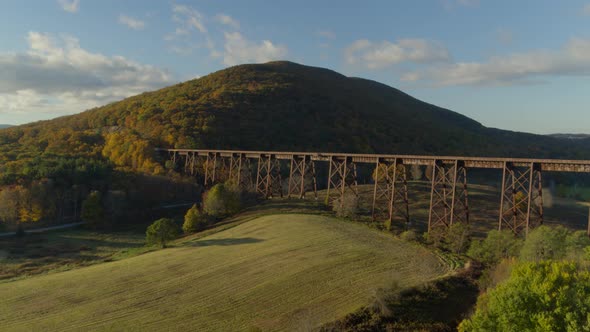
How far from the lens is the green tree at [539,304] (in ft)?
43.0

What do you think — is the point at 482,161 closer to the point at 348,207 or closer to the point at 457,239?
the point at 457,239

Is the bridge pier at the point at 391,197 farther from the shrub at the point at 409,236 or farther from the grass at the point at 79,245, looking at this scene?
the grass at the point at 79,245

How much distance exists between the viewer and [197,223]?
40.3 m

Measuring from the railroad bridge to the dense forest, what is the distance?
801 cm

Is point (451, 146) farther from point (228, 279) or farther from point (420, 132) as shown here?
point (228, 279)

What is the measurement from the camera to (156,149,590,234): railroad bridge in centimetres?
2706

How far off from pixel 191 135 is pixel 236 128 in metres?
11.4

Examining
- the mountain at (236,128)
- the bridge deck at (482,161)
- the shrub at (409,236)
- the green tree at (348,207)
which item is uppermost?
the mountain at (236,128)

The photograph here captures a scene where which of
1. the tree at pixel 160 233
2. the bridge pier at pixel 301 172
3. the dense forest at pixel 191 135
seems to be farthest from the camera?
the dense forest at pixel 191 135

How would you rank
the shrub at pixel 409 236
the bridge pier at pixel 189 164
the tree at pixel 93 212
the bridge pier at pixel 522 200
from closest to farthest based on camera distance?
1. the bridge pier at pixel 522 200
2. the shrub at pixel 409 236
3. the tree at pixel 93 212
4. the bridge pier at pixel 189 164

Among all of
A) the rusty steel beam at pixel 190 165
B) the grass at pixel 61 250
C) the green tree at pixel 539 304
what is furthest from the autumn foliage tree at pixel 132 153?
the green tree at pixel 539 304

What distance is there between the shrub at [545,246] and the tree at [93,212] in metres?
43.3

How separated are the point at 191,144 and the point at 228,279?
175 feet

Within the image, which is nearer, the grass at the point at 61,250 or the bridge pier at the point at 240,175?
the grass at the point at 61,250
